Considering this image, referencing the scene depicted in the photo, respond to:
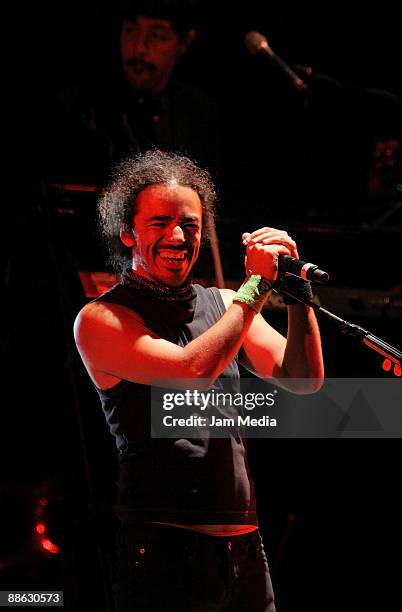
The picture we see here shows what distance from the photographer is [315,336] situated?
268cm

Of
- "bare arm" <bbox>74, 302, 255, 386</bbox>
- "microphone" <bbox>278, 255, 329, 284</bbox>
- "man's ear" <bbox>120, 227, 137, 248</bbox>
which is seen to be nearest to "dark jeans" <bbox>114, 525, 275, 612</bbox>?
"bare arm" <bbox>74, 302, 255, 386</bbox>

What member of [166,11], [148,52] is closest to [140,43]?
[148,52]

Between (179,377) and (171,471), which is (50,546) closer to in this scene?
(171,471)

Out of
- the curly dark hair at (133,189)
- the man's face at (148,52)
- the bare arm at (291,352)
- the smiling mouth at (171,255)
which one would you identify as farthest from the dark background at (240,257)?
the smiling mouth at (171,255)

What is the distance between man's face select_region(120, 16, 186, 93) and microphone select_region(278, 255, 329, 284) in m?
2.13

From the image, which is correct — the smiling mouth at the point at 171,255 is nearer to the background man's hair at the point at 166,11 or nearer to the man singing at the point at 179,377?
the man singing at the point at 179,377

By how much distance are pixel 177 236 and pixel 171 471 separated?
2.42ft

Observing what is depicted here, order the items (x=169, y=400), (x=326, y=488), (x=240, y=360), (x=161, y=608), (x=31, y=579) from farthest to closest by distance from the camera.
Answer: (x=326, y=488) → (x=31, y=579) → (x=240, y=360) → (x=169, y=400) → (x=161, y=608)

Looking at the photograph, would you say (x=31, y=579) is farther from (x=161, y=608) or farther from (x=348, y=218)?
(x=348, y=218)

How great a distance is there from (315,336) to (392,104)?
265cm

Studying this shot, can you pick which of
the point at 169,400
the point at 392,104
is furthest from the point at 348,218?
the point at 169,400

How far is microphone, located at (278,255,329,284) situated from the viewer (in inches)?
85.7

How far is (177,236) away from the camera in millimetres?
2646

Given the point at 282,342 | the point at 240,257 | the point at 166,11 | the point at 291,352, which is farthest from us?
the point at 166,11
